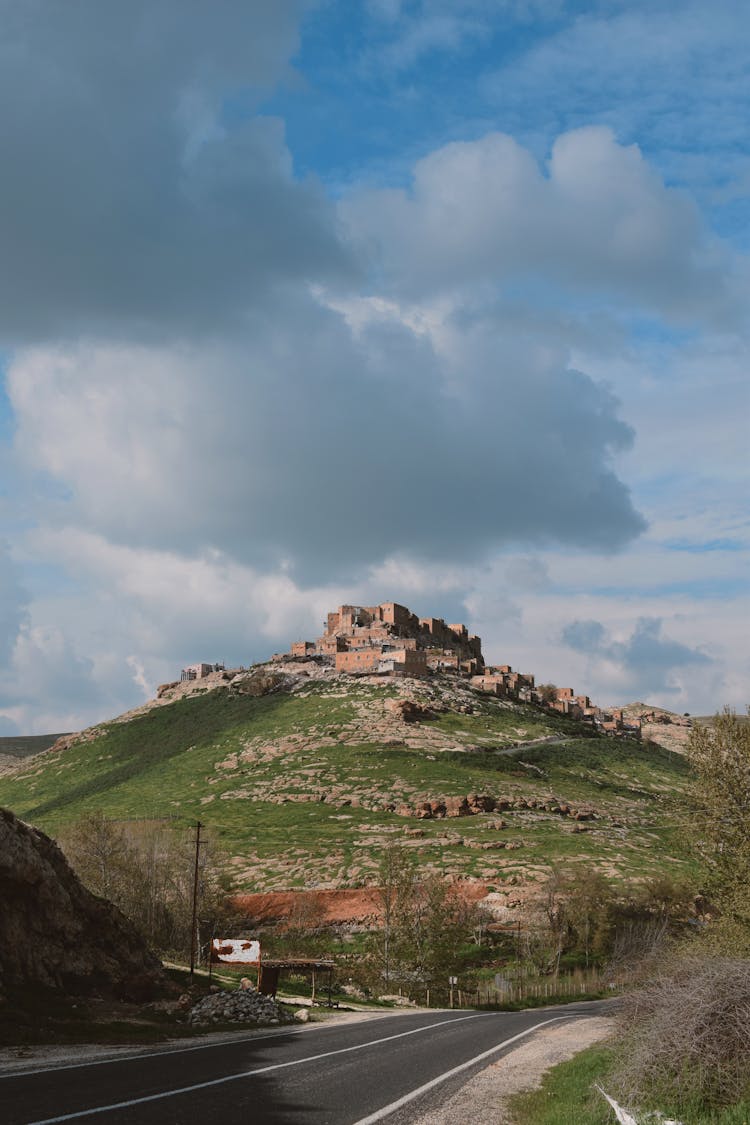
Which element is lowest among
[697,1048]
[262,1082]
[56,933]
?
[262,1082]

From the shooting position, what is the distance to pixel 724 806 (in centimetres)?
3538

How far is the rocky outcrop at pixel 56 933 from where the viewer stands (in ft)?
99.7

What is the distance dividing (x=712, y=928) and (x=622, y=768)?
116980mm

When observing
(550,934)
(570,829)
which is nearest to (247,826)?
(570,829)

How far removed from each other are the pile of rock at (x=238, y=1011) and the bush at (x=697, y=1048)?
22.6 meters

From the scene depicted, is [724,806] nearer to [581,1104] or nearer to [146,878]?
[581,1104]

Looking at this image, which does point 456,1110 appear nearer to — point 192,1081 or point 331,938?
point 192,1081

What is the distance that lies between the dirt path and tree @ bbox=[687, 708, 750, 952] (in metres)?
7.49

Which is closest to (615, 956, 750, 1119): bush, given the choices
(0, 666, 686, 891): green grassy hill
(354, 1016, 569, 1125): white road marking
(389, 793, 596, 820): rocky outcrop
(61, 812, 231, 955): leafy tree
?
(354, 1016, 569, 1125): white road marking

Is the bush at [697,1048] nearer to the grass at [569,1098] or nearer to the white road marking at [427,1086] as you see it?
the grass at [569,1098]

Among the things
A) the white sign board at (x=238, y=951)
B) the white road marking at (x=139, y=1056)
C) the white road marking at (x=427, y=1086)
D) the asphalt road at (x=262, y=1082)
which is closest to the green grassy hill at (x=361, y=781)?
the white road marking at (x=427, y=1086)

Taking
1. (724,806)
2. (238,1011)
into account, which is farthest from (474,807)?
(238,1011)

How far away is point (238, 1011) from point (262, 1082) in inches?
743

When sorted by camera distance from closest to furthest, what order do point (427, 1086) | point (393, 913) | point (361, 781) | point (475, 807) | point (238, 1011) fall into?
point (427, 1086) < point (238, 1011) < point (393, 913) < point (475, 807) < point (361, 781)
